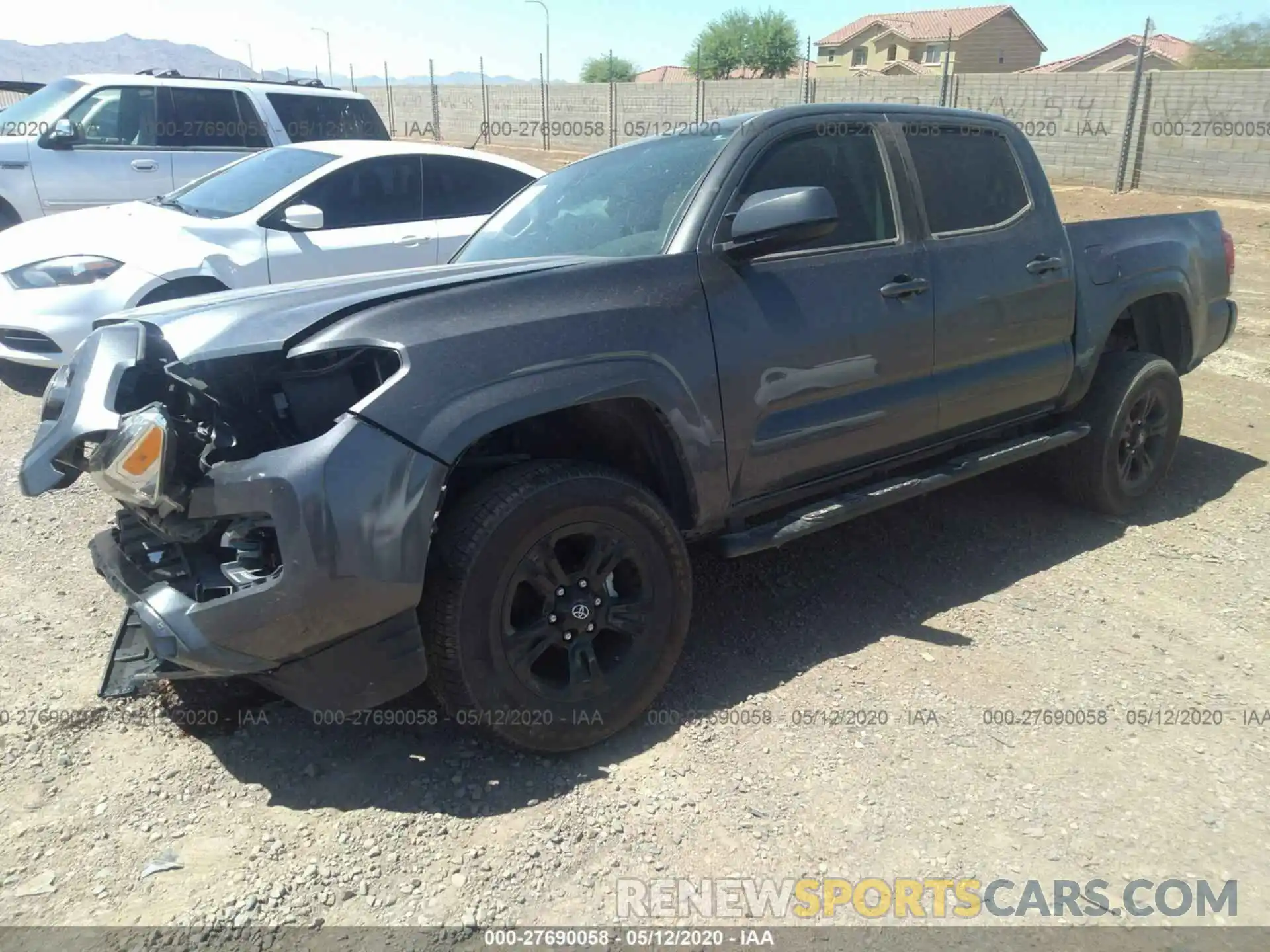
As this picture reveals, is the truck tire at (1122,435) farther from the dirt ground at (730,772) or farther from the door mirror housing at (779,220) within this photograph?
the door mirror housing at (779,220)

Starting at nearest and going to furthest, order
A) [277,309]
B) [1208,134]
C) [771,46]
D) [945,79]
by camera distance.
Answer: [277,309]
[1208,134]
[945,79]
[771,46]

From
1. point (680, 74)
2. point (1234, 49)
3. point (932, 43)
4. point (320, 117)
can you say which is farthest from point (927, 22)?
point (320, 117)

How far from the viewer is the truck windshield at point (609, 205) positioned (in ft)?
11.2

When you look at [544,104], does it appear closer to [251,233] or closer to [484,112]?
[484,112]

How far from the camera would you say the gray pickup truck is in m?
2.48

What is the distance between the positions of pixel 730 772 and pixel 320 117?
28.6 ft

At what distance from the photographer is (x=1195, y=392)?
727cm

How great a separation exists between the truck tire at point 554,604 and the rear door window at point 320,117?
7542 mm

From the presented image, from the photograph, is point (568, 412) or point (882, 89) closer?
point (568, 412)

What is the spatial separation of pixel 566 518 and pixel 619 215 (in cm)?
134

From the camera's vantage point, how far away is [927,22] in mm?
64812

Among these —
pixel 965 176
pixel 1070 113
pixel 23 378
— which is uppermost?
pixel 1070 113
